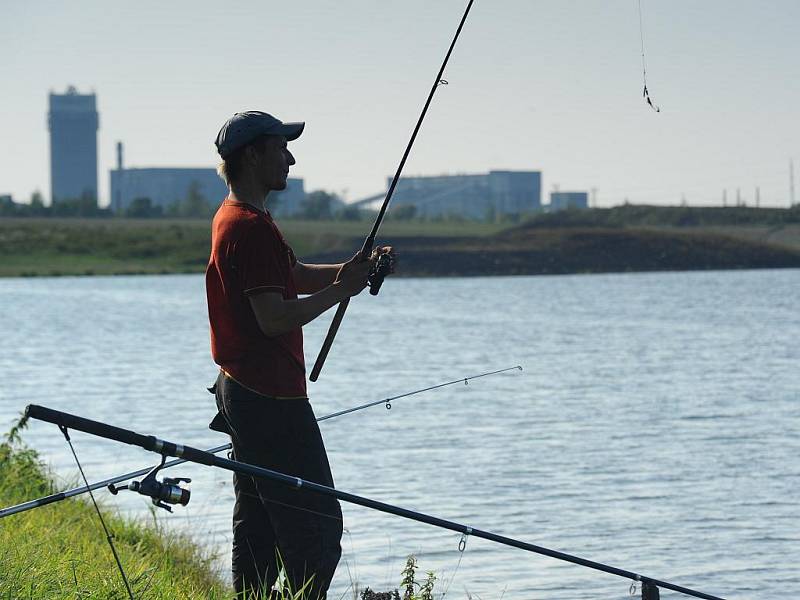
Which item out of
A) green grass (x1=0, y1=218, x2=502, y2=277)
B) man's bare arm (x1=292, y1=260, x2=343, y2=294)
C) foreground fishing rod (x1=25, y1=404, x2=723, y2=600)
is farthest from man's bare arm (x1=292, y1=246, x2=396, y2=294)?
green grass (x1=0, y1=218, x2=502, y2=277)

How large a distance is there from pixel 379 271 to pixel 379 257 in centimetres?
6

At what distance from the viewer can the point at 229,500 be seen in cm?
980

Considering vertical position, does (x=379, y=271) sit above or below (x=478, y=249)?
above

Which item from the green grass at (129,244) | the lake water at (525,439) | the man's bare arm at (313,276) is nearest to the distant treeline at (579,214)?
the green grass at (129,244)

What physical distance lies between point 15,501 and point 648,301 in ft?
138

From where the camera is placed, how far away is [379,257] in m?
4.96

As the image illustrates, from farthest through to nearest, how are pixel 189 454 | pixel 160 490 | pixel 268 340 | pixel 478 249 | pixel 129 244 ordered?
pixel 129 244 → pixel 478 249 → pixel 268 340 → pixel 160 490 → pixel 189 454

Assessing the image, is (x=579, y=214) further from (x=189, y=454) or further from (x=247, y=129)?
(x=189, y=454)

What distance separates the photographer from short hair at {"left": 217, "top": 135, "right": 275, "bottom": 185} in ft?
15.8

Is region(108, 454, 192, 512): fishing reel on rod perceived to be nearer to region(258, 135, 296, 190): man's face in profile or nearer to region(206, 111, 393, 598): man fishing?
region(206, 111, 393, 598): man fishing

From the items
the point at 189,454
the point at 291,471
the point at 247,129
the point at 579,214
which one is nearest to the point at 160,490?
the point at 189,454

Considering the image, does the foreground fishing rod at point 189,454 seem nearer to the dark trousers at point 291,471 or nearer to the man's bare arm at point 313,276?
the dark trousers at point 291,471

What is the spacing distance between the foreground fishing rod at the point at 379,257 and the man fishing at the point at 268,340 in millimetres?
77

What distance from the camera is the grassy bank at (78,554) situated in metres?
4.90
